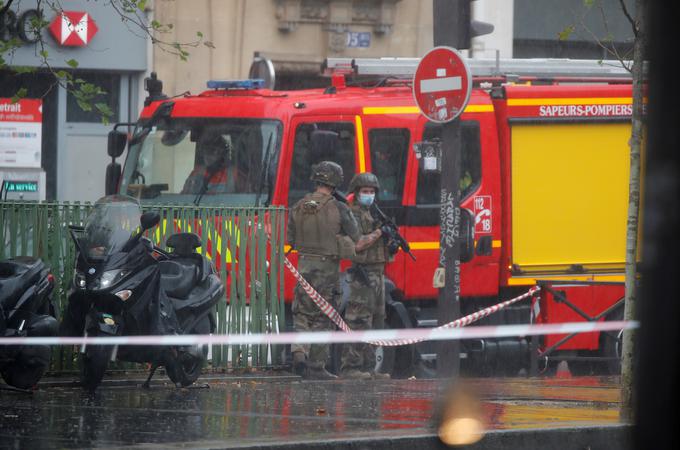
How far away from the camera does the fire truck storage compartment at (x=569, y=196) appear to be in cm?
1312

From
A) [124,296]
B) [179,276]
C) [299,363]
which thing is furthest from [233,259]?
[124,296]

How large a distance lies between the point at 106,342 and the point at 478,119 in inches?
222

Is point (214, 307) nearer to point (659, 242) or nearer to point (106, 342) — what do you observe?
point (106, 342)

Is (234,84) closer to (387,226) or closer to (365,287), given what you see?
(387,226)

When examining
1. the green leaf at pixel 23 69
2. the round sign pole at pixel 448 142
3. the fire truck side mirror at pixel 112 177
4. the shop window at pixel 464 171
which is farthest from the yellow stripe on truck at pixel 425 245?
the green leaf at pixel 23 69

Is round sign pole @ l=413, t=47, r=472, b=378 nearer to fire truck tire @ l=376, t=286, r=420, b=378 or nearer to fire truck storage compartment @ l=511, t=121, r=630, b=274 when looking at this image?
fire truck tire @ l=376, t=286, r=420, b=378

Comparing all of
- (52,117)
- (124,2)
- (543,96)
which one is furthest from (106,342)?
(52,117)

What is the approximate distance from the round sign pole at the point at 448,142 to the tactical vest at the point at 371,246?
1.33 meters

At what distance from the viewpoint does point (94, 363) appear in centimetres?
885

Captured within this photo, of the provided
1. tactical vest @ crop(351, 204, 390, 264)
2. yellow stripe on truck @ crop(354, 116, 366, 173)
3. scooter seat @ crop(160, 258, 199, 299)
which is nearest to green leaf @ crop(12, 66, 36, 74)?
scooter seat @ crop(160, 258, 199, 299)

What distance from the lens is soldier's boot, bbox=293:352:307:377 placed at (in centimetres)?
1116

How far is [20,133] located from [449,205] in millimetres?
9991

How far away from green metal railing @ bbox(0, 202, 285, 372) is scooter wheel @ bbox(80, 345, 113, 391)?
0.80 m

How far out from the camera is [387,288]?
A: 40.7 ft
